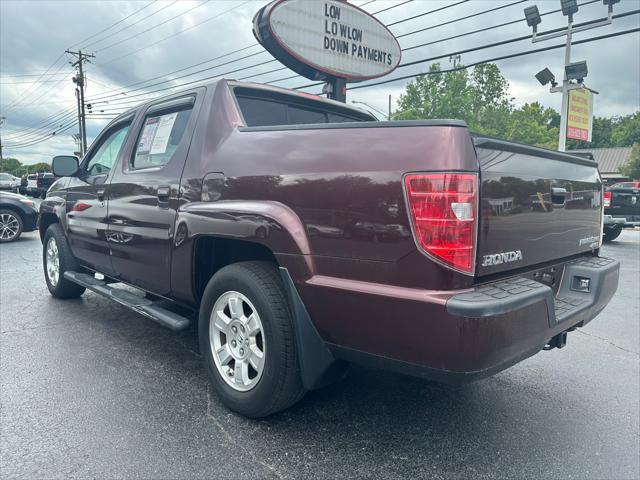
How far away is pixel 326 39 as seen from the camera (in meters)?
9.56

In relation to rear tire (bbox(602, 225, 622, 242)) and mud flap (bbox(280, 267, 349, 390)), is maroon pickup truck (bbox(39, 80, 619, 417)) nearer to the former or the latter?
mud flap (bbox(280, 267, 349, 390))

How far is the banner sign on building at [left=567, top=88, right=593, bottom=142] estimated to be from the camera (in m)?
18.4

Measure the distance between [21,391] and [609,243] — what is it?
43.9 ft

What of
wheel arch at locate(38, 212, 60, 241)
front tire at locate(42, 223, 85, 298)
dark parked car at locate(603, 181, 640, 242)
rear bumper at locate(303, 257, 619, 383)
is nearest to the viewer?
rear bumper at locate(303, 257, 619, 383)

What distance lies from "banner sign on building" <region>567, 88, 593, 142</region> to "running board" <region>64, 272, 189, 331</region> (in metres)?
18.5

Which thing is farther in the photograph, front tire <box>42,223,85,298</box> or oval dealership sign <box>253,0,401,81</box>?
oval dealership sign <box>253,0,401,81</box>

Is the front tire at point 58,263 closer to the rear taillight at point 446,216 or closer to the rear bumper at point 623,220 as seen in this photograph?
→ the rear taillight at point 446,216

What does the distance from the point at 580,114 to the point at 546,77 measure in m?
3.87

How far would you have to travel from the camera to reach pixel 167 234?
310 cm

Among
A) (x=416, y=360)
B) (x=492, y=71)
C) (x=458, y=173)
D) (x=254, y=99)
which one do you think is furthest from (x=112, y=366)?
(x=492, y=71)

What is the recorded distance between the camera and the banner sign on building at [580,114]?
60.3 feet

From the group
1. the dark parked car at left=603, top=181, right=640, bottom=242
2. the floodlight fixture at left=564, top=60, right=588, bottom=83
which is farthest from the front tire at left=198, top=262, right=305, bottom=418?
the floodlight fixture at left=564, top=60, right=588, bottom=83

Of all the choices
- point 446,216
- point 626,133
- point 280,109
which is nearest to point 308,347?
point 446,216

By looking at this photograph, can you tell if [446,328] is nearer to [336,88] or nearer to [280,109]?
[280,109]
